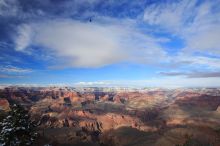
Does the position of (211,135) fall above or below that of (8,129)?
below

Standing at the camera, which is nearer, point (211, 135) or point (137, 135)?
point (211, 135)

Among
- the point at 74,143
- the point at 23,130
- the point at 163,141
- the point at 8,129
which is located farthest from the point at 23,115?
the point at 163,141

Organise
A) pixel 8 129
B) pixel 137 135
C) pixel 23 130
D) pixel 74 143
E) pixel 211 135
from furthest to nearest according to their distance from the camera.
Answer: pixel 137 135 → pixel 211 135 → pixel 74 143 → pixel 23 130 → pixel 8 129

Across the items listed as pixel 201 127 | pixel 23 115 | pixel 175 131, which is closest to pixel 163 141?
pixel 175 131

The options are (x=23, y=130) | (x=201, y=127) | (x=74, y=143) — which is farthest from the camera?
(x=201, y=127)

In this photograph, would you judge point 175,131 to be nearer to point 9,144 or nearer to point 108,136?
point 108,136

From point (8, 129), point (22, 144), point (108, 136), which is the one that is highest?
point (8, 129)
